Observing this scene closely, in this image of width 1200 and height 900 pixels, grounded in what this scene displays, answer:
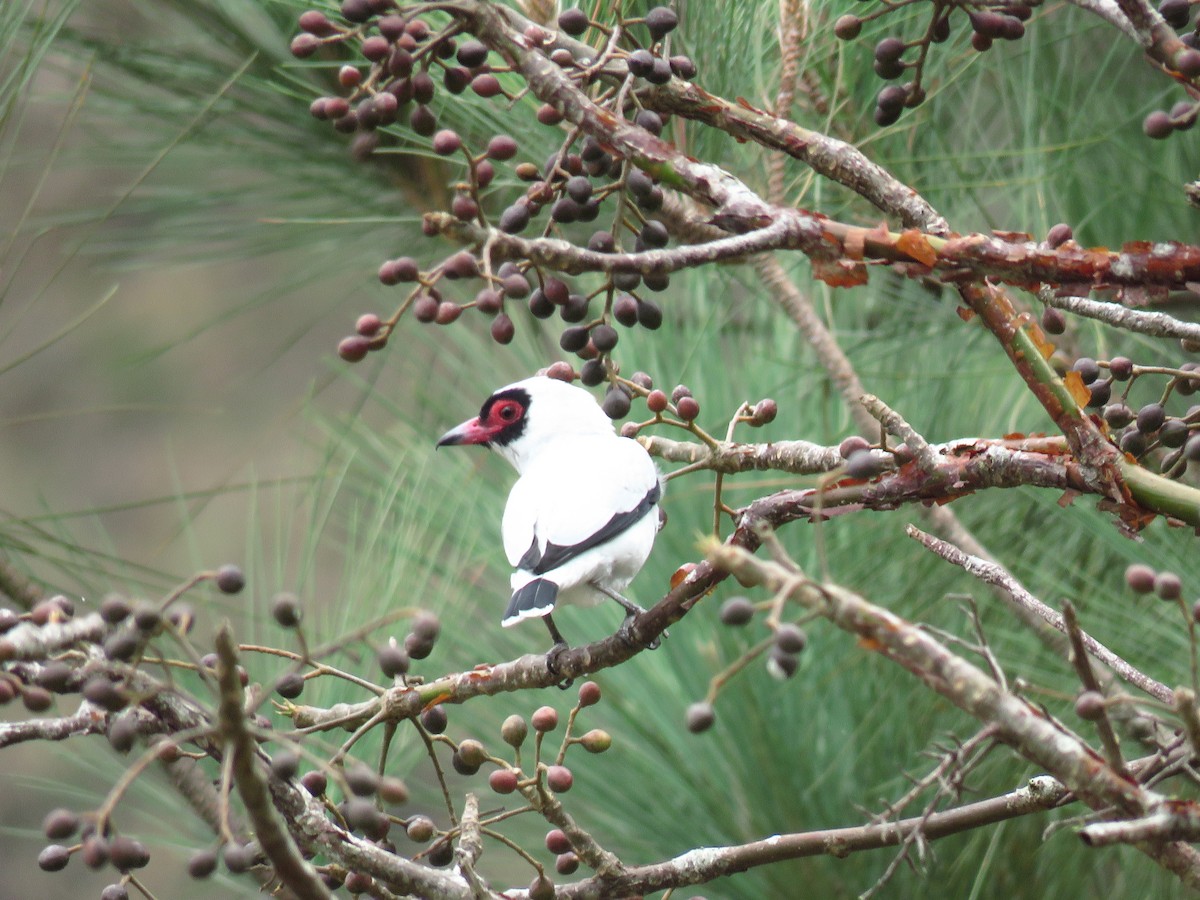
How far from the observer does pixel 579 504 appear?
159 cm

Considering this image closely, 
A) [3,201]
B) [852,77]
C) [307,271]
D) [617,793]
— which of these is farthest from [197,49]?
[3,201]

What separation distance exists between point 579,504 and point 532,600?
16 centimetres

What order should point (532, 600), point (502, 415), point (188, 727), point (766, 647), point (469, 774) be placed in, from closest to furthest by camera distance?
point (766, 647) < point (188, 727) < point (469, 774) < point (532, 600) < point (502, 415)

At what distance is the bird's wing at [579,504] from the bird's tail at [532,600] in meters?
0.04

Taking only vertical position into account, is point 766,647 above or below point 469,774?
above

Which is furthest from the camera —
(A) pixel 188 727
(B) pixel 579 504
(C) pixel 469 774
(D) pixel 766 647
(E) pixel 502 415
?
(E) pixel 502 415

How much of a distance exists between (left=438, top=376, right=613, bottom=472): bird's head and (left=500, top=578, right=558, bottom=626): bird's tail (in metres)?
0.40

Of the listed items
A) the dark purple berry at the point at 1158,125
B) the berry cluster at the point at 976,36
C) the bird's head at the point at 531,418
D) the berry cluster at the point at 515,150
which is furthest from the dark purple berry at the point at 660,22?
the bird's head at the point at 531,418

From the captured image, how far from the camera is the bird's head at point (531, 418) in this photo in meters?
1.89

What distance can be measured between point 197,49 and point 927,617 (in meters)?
1.59

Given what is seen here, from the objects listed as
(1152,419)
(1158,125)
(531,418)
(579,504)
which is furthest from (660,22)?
(531,418)

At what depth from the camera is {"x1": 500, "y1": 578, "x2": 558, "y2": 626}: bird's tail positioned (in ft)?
4.77

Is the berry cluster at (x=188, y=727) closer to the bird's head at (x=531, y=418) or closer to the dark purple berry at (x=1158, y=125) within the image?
the dark purple berry at (x=1158, y=125)

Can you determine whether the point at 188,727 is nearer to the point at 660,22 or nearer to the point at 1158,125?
the point at 660,22
